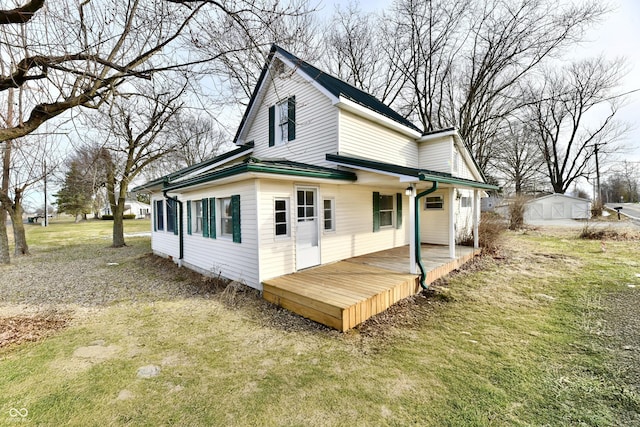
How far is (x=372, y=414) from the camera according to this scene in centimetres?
254

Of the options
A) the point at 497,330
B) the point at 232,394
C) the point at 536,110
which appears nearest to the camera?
the point at 232,394

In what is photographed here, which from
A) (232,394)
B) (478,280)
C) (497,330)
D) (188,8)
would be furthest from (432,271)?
(188,8)

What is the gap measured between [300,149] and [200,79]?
13.9ft

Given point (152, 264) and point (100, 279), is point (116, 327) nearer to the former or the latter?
point (100, 279)

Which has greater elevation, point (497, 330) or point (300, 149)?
point (300, 149)

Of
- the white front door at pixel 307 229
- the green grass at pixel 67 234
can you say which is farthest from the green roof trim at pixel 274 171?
the green grass at pixel 67 234

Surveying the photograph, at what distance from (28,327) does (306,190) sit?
18.6 ft

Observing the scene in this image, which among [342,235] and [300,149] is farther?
[300,149]

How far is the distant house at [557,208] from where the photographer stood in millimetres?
25328

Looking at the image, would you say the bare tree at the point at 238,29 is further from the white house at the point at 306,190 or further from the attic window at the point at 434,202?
the attic window at the point at 434,202

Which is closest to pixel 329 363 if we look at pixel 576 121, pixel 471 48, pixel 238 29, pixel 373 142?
pixel 238 29

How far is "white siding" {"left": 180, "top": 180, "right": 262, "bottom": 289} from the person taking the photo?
18.8 feet

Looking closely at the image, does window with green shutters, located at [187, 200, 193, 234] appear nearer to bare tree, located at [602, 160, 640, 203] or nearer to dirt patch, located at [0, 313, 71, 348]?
dirt patch, located at [0, 313, 71, 348]

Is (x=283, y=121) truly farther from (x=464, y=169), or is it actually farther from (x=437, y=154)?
(x=464, y=169)
